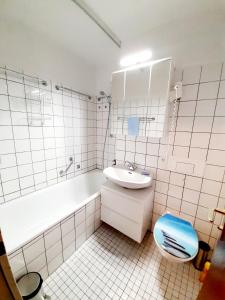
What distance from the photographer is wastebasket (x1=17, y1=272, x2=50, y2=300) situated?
96 centimetres

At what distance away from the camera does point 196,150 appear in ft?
4.42

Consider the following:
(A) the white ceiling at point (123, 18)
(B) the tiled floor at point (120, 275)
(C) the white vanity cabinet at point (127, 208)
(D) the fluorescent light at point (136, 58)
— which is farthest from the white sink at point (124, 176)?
(A) the white ceiling at point (123, 18)

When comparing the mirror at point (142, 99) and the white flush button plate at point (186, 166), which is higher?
the mirror at point (142, 99)

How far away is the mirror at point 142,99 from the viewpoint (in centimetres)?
139

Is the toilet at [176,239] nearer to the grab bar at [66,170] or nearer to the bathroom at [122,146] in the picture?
the bathroom at [122,146]

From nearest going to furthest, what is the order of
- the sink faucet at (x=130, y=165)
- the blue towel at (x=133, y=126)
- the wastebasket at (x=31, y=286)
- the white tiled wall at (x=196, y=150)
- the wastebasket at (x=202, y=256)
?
the wastebasket at (x=31, y=286), the white tiled wall at (x=196, y=150), the wastebasket at (x=202, y=256), the blue towel at (x=133, y=126), the sink faucet at (x=130, y=165)

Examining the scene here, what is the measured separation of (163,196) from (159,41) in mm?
1763

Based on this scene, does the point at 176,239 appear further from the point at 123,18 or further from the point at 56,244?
the point at 123,18

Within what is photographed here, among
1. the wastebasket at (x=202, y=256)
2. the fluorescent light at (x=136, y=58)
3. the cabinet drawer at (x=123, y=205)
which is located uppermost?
the fluorescent light at (x=136, y=58)

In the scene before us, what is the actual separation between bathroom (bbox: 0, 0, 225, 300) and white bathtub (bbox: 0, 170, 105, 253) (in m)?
0.01

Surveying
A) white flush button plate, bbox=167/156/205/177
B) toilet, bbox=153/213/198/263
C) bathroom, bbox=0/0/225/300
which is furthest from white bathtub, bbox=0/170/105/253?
white flush button plate, bbox=167/156/205/177

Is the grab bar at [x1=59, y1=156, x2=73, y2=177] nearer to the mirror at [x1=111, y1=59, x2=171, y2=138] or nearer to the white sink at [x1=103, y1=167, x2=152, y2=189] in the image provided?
the white sink at [x1=103, y1=167, x2=152, y2=189]

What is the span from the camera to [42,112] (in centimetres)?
165

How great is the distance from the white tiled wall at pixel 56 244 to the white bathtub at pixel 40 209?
0.07m
